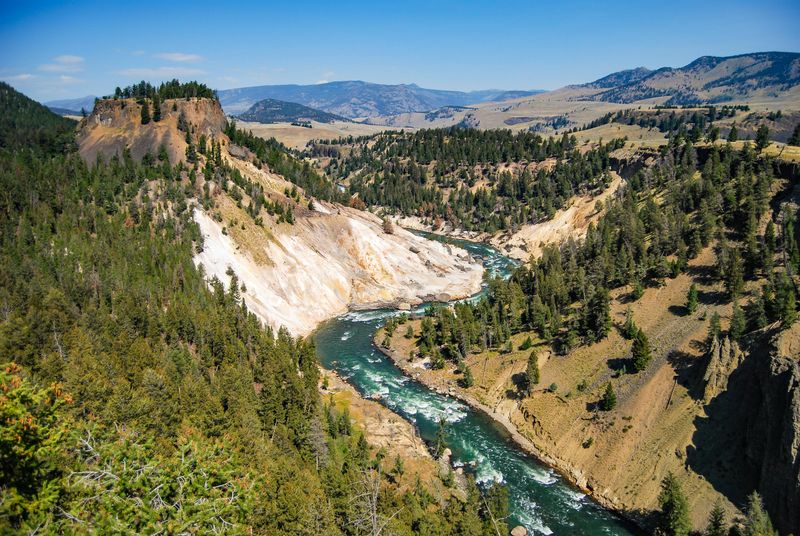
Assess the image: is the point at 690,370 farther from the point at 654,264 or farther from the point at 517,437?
the point at 654,264

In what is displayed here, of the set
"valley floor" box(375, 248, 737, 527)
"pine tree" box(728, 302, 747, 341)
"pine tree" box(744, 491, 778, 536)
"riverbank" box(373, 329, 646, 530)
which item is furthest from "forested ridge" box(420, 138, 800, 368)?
"pine tree" box(744, 491, 778, 536)

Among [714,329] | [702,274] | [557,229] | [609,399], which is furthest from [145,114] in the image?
[714,329]

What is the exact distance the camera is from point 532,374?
6644cm

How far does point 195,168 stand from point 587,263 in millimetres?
85298

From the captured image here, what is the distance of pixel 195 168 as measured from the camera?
4491 inches

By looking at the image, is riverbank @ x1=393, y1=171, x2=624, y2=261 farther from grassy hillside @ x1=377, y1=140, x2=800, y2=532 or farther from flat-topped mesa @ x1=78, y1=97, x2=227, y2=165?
flat-topped mesa @ x1=78, y1=97, x2=227, y2=165

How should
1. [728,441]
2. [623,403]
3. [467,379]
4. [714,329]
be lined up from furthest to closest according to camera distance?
1. [467,379]
2. [623,403]
3. [714,329]
4. [728,441]

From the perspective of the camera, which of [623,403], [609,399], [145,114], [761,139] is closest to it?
[609,399]

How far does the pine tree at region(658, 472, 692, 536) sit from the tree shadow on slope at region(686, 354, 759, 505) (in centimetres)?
488

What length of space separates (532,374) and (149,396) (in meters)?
44.9

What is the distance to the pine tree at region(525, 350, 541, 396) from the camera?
2618 inches

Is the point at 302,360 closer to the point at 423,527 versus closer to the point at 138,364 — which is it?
the point at 138,364

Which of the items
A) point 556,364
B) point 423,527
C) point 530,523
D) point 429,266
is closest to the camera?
point 423,527

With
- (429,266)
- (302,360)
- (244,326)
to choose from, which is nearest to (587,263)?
(429,266)
